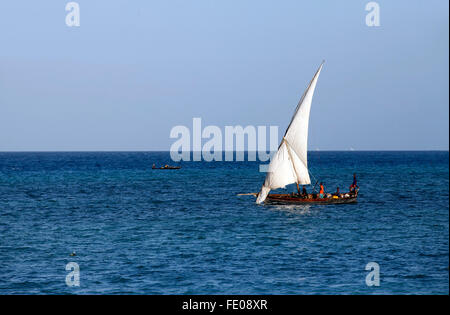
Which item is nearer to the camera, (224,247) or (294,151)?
(224,247)

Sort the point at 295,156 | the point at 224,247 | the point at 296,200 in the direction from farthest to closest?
the point at 296,200 → the point at 295,156 → the point at 224,247

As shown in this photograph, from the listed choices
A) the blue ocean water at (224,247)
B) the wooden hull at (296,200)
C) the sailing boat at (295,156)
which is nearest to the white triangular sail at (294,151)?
the sailing boat at (295,156)

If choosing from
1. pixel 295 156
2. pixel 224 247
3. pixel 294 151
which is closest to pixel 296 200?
pixel 295 156

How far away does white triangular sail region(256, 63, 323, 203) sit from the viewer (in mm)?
64938

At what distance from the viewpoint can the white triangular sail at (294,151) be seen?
64938 millimetres

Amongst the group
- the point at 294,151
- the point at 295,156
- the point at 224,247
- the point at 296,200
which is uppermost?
the point at 294,151

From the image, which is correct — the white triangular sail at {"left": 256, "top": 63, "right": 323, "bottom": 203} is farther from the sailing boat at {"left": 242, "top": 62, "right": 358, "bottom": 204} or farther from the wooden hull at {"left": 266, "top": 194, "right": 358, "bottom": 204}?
the wooden hull at {"left": 266, "top": 194, "right": 358, "bottom": 204}

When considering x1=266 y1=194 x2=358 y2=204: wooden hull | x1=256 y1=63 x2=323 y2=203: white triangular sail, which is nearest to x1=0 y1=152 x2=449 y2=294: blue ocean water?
x1=266 y1=194 x2=358 y2=204: wooden hull

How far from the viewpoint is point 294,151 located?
65750mm

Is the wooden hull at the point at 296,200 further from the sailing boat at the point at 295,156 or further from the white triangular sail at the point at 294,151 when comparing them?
the white triangular sail at the point at 294,151

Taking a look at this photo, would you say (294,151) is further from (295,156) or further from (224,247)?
(224,247)

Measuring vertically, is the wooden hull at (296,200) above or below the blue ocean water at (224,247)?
above

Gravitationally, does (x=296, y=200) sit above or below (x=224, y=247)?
above
